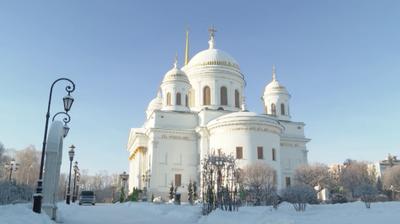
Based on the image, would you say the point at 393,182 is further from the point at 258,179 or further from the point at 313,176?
the point at 258,179

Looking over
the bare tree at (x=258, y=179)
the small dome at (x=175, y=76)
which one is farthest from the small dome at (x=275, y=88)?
the bare tree at (x=258, y=179)

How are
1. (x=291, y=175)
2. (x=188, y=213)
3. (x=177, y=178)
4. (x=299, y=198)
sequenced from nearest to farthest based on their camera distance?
(x=188, y=213)
(x=299, y=198)
(x=177, y=178)
(x=291, y=175)

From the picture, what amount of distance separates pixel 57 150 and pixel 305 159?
3807 centimetres

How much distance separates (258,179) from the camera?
32812mm

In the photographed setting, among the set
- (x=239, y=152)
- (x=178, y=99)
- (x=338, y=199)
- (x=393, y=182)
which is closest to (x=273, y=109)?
(x=178, y=99)

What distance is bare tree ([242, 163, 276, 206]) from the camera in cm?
2714

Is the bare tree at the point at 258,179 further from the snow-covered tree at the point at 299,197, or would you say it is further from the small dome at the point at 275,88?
the small dome at the point at 275,88

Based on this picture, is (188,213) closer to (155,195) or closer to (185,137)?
(155,195)

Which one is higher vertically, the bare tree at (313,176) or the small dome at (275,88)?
the small dome at (275,88)

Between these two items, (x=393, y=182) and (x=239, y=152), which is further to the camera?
(x=393, y=182)

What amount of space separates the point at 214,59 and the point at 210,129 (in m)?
11.3

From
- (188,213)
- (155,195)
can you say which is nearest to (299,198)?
(188,213)

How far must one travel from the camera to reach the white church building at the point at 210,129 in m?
39.1

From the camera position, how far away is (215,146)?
40.1 metres
